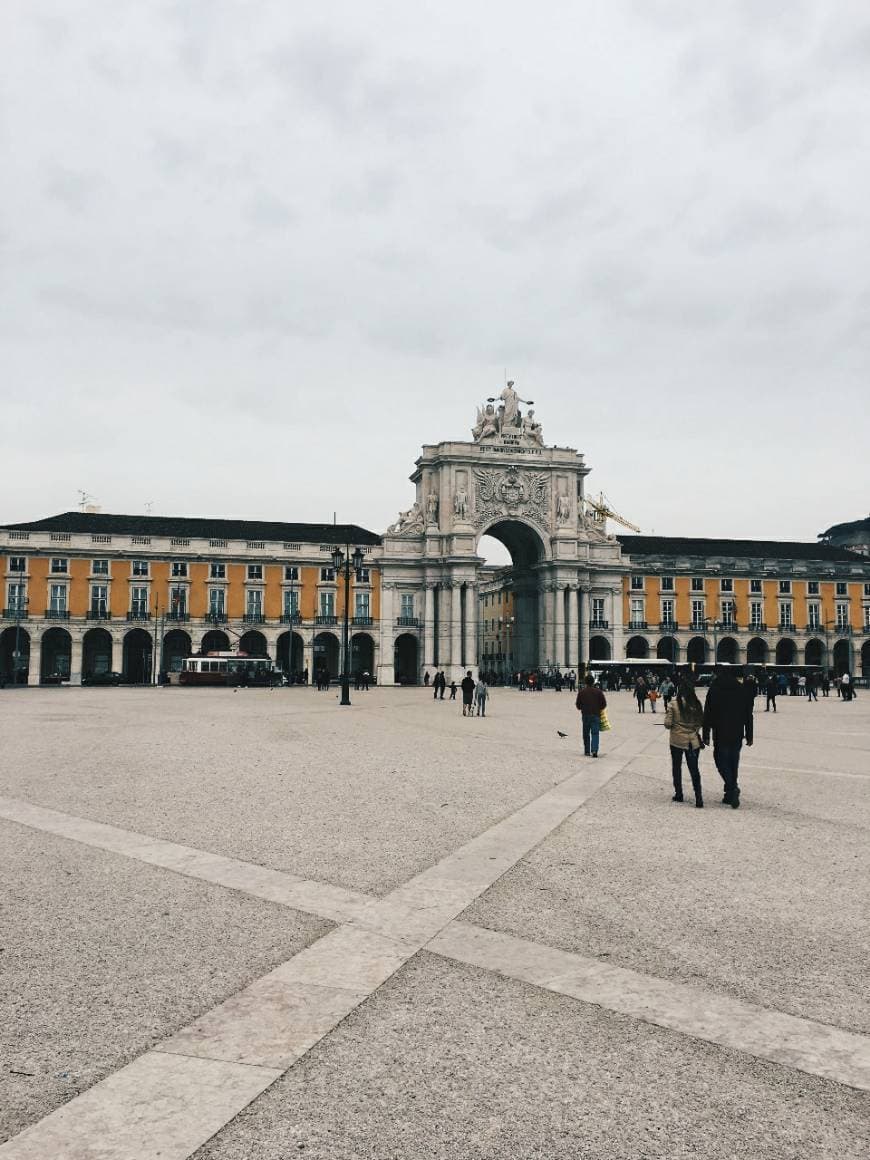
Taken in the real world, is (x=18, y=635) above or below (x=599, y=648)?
above

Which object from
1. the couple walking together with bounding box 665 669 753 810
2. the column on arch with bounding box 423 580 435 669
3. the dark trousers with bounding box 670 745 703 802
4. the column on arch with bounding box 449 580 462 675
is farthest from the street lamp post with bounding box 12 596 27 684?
the couple walking together with bounding box 665 669 753 810

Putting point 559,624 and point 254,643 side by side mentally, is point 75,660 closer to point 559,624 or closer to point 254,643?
point 254,643

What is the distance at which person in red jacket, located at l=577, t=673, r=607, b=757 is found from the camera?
715 inches

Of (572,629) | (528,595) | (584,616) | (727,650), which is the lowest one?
(727,650)

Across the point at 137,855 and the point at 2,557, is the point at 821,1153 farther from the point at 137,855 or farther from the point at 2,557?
the point at 2,557

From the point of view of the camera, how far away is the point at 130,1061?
4.39m

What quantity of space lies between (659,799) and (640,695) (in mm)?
26351

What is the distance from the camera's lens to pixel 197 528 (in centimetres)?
8112

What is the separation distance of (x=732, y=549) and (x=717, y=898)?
90.8 m

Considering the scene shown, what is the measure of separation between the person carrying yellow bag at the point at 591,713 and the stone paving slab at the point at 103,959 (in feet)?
37.0

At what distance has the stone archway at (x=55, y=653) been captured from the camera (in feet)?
240

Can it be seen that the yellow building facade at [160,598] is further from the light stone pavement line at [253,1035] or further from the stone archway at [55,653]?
the light stone pavement line at [253,1035]

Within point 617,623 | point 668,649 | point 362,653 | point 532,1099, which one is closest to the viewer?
point 532,1099

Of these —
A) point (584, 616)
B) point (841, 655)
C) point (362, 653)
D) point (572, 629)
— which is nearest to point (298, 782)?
point (362, 653)
